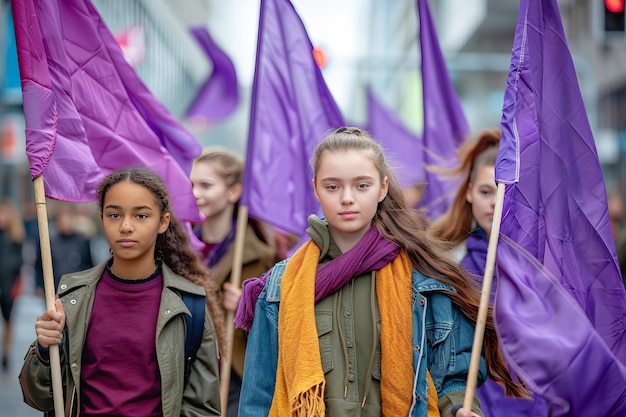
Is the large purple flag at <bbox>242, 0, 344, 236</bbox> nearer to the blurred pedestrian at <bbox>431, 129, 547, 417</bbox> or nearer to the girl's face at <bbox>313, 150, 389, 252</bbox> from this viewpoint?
the blurred pedestrian at <bbox>431, 129, 547, 417</bbox>

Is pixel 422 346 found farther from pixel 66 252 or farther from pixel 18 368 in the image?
pixel 18 368

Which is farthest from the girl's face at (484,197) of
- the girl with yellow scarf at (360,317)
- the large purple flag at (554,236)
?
the girl with yellow scarf at (360,317)

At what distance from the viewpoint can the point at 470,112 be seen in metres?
45.2

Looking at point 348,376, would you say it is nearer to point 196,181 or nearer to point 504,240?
point 504,240

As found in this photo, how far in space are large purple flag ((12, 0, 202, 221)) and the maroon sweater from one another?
25.1 inches

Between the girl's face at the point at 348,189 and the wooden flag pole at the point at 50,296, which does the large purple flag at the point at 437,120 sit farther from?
the wooden flag pole at the point at 50,296

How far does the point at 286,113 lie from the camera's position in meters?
6.93

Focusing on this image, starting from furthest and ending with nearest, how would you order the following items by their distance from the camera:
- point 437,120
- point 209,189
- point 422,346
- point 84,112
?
point 437,120 → point 209,189 → point 84,112 → point 422,346

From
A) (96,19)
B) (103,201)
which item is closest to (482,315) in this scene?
(103,201)

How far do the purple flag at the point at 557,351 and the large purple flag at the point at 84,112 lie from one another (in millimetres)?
2056

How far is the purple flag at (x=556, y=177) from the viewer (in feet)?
13.9

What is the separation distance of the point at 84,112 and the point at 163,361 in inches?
58.7

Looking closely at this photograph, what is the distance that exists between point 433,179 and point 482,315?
12.0 feet

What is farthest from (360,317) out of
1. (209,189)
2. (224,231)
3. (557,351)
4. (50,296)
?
(224,231)
